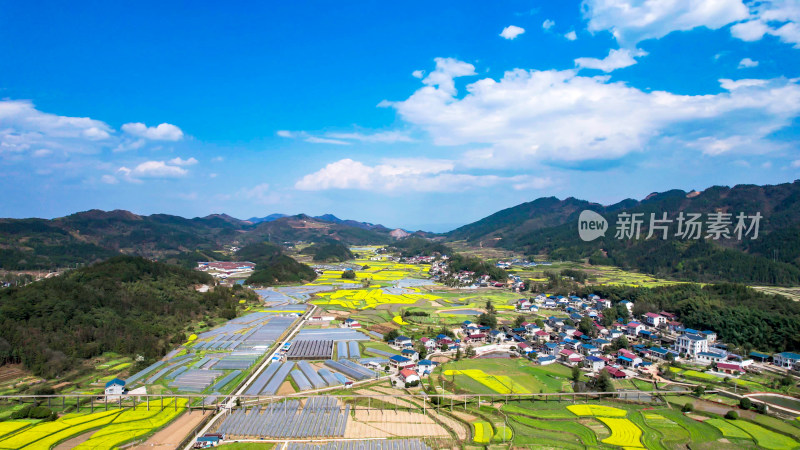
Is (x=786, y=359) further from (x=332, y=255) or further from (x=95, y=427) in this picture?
(x=332, y=255)

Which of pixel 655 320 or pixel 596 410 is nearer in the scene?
pixel 596 410

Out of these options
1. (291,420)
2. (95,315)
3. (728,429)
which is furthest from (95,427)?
(728,429)

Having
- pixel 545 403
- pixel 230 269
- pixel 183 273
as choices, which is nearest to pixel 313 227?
pixel 230 269

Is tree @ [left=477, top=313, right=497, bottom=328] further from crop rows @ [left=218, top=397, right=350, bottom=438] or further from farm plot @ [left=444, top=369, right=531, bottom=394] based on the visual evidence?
crop rows @ [left=218, top=397, right=350, bottom=438]

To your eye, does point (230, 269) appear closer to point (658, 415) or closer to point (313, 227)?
point (658, 415)

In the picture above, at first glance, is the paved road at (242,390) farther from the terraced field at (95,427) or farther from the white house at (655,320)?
the white house at (655,320)

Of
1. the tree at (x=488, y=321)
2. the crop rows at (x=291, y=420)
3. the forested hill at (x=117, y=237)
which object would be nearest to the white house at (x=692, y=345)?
the tree at (x=488, y=321)
